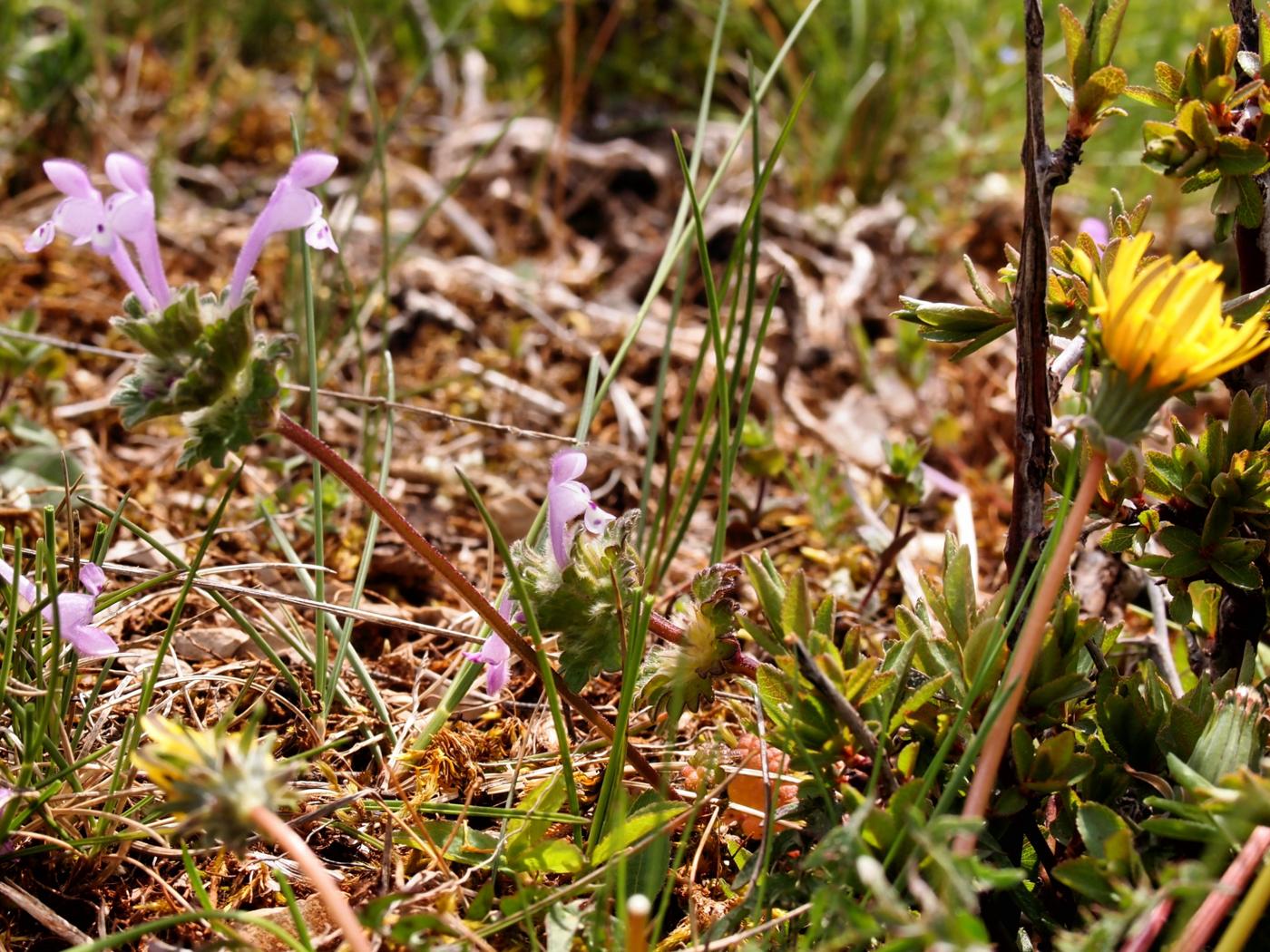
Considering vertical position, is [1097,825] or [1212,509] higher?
[1212,509]

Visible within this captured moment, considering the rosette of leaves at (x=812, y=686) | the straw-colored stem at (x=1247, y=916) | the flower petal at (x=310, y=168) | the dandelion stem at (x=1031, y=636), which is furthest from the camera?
the flower petal at (x=310, y=168)

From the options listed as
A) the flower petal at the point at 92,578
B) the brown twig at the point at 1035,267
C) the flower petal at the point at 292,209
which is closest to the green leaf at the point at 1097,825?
the brown twig at the point at 1035,267

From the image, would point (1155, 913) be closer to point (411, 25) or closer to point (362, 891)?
point (362, 891)

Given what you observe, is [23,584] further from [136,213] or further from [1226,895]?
[1226,895]

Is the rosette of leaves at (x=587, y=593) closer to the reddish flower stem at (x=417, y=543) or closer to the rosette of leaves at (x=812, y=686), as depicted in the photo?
the reddish flower stem at (x=417, y=543)

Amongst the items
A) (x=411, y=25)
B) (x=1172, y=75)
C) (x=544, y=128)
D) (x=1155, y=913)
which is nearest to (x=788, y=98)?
(x=544, y=128)

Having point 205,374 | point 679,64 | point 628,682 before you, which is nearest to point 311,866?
point 628,682
